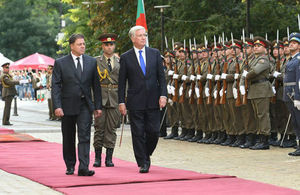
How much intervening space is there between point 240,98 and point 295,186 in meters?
6.33

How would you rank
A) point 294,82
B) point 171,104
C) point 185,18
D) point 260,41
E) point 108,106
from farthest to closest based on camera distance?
point 185,18, point 171,104, point 260,41, point 294,82, point 108,106

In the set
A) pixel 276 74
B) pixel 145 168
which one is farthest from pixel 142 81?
pixel 276 74

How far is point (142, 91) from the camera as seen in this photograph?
1161 centimetres

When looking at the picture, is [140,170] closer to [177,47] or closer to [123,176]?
[123,176]

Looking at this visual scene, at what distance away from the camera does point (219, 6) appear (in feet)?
108

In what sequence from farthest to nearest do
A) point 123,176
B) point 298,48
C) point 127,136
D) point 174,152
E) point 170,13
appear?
point 170,13 → point 127,136 → point 174,152 → point 298,48 → point 123,176

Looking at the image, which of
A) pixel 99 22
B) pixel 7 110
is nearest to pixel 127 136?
pixel 7 110

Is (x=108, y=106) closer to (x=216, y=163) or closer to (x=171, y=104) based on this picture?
(x=216, y=163)

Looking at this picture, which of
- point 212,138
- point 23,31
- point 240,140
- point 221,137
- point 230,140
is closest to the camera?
point 240,140

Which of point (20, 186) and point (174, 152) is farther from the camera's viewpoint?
point (174, 152)

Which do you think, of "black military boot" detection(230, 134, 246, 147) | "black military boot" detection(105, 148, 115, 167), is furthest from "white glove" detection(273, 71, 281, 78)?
"black military boot" detection(105, 148, 115, 167)

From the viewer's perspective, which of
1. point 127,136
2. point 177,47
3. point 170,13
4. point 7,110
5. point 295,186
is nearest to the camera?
point 295,186

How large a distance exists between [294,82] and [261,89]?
4.10 feet

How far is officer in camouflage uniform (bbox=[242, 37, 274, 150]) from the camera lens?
15.5m
